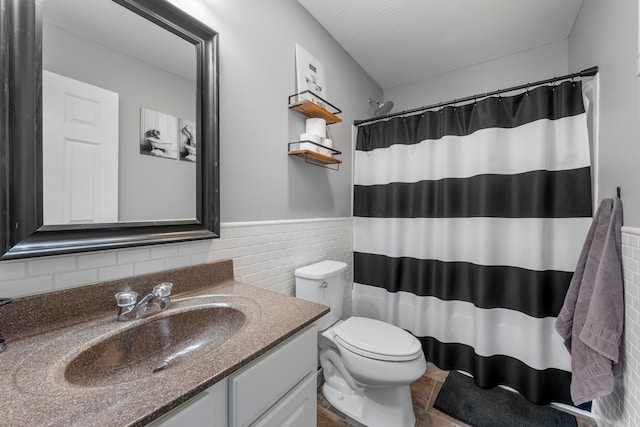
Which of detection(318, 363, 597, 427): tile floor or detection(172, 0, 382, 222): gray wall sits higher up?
detection(172, 0, 382, 222): gray wall

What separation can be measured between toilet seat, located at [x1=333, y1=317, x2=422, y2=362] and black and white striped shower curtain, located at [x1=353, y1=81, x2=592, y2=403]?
56 cm

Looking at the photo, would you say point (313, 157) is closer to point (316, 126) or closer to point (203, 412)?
point (316, 126)

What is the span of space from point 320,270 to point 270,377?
0.88m

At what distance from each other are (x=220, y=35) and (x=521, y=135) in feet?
5.74

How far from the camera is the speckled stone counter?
45cm

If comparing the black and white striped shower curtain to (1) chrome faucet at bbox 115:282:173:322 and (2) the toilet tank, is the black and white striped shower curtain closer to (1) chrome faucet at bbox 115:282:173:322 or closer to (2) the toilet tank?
(2) the toilet tank

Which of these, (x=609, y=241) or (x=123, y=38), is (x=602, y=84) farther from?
(x=123, y=38)

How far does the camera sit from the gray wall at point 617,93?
39.4 inches

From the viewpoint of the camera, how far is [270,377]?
715 mm

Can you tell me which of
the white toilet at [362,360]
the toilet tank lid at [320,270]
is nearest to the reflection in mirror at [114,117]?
the toilet tank lid at [320,270]

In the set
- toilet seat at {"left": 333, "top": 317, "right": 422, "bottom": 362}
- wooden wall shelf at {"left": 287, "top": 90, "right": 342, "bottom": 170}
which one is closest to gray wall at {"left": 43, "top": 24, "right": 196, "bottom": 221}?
wooden wall shelf at {"left": 287, "top": 90, "right": 342, "bottom": 170}

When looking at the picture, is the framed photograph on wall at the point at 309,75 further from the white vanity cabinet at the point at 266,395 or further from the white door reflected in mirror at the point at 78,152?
the white vanity cabinet at the point at 266,395

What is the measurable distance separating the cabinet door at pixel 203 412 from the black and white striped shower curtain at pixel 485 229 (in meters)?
1.61

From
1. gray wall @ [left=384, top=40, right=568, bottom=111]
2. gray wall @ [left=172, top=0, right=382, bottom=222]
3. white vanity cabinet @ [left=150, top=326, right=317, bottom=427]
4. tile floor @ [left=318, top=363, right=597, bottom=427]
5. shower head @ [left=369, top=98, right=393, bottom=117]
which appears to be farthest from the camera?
shower head @ [left=369, top=98, right=393, bottom=117]
